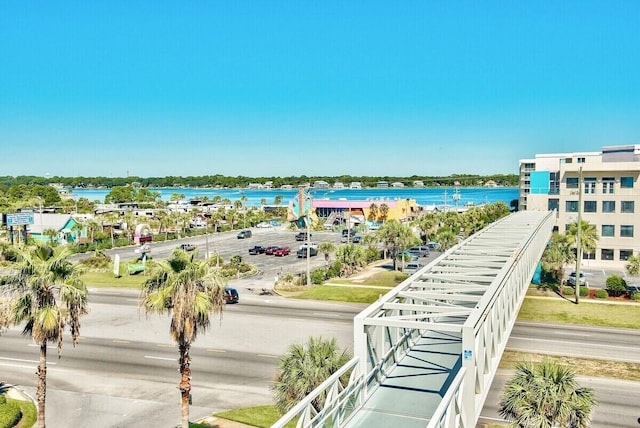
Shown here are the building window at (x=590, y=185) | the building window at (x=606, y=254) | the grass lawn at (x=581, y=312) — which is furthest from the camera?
the building window at (x=590, y=185)

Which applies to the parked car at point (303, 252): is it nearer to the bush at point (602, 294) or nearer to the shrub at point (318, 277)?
the shrub at point (318, 277)

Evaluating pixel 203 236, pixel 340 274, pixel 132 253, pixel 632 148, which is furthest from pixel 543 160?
pixel 132 253

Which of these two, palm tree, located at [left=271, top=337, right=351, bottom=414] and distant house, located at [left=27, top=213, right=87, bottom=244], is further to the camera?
distant house, located at [left=27, top=213, right=87, bottom=244]

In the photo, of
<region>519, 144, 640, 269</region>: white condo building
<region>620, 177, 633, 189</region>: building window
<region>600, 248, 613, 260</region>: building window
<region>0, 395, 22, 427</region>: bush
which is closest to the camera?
<region>0, 395, 22, 427</region>: bush

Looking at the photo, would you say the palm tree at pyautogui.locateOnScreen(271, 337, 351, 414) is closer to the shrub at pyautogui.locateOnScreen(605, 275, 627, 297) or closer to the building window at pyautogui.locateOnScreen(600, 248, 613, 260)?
the shrub at pyautogui.locateOnScreen(605, 275, 627, 297)

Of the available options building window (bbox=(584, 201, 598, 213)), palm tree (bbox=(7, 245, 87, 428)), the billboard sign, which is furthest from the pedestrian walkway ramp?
the billboard sign

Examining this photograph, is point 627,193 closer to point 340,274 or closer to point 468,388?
point 340,274

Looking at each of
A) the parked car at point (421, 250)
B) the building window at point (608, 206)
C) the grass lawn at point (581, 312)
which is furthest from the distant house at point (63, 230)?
the building window at point (608, 206)

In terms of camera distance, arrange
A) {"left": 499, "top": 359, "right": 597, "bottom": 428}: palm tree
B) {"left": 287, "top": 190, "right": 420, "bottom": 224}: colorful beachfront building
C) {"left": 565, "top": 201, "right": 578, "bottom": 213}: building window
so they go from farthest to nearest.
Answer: {"left": 287, "top": 190, "right": 420, "bottom": 224}: colorful beachfront building < {"left": 565, "top": 201, "right": 578, "bottom": 213}: building window < {"left": 499, "top": 359, "right": 597, "bottom": 428}: palm tree
